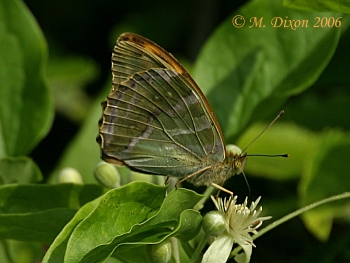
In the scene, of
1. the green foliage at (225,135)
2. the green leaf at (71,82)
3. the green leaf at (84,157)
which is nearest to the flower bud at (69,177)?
the green foliage at (225,135)

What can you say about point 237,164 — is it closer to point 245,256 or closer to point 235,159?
point 235,159

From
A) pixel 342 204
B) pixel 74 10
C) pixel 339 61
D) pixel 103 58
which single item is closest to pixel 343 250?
pixel 342 204

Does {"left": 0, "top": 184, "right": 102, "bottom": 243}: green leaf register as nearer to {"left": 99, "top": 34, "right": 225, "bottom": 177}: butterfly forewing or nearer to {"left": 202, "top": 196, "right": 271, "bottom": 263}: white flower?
{"left": 99, "top": 34, "right": 225, "bottom": 177}: butterfly forewing

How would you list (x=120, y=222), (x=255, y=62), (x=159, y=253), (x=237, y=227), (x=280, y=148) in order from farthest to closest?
(x=280, y=148)
(x=255, y=62)
(x=237, y=227)
(x=159, y=253)
(x=120, y=222)

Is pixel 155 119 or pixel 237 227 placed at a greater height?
pixel 155 119

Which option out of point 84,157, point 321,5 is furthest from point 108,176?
point 321,5

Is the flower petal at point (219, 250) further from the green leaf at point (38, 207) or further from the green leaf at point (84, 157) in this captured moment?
the green leaf at point (84, 157)
